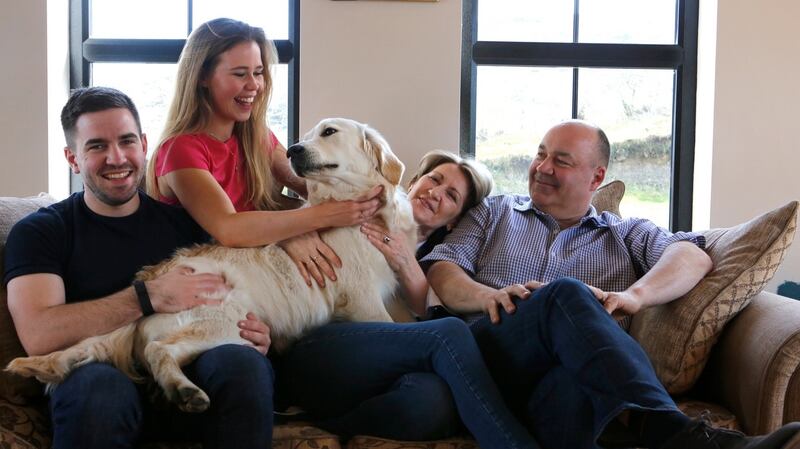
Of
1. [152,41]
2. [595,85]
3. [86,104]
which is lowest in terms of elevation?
[86,104]

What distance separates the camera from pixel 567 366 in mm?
1665

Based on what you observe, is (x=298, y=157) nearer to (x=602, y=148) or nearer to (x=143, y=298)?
(x=143, y=298)

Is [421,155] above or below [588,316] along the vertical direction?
above

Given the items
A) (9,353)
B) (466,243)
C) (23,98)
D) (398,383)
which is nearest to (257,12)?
(23,98)

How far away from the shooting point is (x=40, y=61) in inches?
119

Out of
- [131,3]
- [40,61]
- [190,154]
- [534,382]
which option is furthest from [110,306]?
[131,3]

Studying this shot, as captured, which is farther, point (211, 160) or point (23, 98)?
point (23, 98)

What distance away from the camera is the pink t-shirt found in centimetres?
205

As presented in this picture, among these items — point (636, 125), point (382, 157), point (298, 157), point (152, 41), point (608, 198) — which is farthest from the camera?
point (636, 125)

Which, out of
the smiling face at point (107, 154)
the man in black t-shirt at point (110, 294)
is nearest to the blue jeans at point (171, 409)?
the man in black t-shirt at point (110, 294)

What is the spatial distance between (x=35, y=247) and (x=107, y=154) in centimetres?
28

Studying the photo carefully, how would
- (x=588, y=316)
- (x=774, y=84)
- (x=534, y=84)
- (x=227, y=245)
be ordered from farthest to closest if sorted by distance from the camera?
(x=534, y=84), (x=774, y=84), (x=227, y=245), (x=588, y=316)

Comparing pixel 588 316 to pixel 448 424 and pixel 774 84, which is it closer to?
pixel 448 424

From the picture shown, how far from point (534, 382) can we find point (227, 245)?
906 mm
